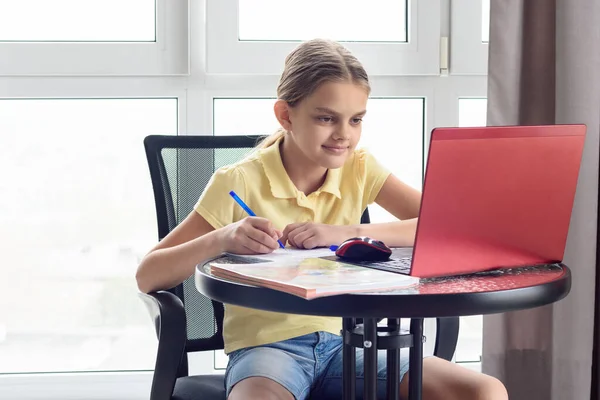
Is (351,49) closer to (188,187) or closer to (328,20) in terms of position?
(328,20)

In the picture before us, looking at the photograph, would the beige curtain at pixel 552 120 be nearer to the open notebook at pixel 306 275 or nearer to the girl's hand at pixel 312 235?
the girl's hand at pixel 312 235

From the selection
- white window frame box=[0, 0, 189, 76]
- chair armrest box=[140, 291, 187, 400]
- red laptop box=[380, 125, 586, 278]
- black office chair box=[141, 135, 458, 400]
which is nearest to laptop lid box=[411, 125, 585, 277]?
red laptop box=[380, 125, 586, 278]

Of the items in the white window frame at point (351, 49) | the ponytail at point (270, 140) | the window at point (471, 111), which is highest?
the white window frame at point (351, 49)

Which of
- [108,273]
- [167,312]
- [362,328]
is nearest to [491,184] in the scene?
[362,328]

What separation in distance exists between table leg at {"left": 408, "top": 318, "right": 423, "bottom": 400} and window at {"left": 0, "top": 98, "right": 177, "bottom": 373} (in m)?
1.36

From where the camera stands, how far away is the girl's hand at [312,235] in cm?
130

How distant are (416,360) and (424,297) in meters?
0.27

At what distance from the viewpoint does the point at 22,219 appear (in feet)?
7.56

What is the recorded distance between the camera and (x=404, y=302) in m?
0.88

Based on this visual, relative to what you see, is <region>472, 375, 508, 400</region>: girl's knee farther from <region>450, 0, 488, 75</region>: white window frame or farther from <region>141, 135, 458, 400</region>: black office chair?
<region>450, 0, 488, 75</region>: white window frame

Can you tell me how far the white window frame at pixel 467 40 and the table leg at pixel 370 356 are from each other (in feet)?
4.44

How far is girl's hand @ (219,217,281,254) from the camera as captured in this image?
1208mm

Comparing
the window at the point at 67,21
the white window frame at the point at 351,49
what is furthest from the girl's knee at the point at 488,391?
the window at the point at 67,21

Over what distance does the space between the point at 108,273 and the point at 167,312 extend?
1.15 m
